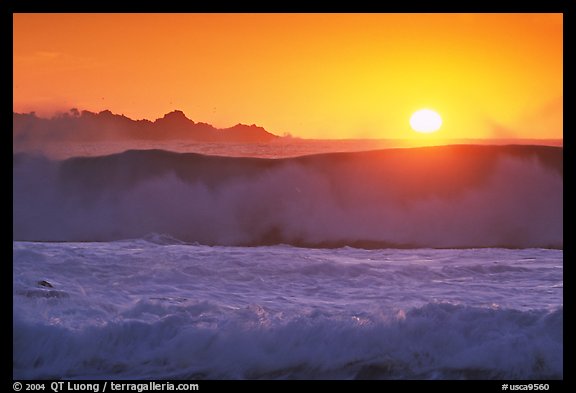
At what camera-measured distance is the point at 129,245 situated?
31.8 feet

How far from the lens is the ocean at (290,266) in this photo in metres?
5.09

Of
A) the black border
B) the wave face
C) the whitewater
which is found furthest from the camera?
the wave face

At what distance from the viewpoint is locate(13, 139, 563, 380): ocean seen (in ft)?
16.7

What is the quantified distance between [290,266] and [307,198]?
16.6ft

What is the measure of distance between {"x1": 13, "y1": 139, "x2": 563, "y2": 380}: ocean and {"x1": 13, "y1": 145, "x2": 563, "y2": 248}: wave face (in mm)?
36

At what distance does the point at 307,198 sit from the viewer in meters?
12.9

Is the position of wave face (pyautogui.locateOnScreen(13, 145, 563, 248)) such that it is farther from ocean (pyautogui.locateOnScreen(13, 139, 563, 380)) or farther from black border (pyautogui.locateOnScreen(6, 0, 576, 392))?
black border (pyautogui.locateOnScreen(6, 0, 576, 392))

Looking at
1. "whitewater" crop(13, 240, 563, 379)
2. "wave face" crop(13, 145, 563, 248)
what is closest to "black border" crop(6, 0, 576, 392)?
"whitewater" crop(13, 240, 563, 379)
